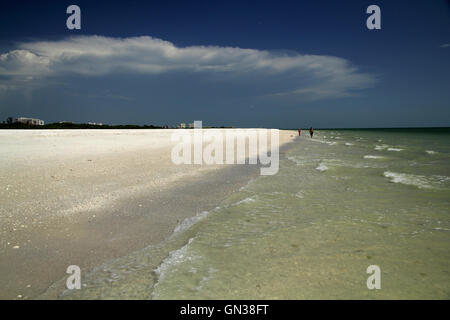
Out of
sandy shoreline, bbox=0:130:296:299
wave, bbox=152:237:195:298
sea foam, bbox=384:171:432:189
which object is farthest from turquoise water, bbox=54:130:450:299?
sea foam, bbox=384:171:432:189

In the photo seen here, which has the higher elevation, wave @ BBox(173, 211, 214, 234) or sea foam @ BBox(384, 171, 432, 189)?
sea foam @ BBox(384, 171, 432, 189)

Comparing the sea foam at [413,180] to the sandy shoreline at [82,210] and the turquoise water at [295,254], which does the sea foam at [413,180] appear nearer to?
the turquoise water at [295,254]

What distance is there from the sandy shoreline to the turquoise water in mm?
489

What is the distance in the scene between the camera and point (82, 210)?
5527 mm

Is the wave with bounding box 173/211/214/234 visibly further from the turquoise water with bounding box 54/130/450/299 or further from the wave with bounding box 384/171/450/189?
the wave with bounding box 384/171/450/189

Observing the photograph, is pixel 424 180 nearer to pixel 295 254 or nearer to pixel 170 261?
pixel 295 254

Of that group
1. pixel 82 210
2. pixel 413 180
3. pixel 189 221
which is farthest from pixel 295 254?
pixel 413 180

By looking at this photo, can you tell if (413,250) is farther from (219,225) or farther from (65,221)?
(65,221)

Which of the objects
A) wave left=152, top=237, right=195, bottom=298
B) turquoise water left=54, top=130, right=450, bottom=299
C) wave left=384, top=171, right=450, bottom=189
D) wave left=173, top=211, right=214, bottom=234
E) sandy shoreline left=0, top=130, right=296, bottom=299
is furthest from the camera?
wave left=384, top=171, right=450, bottom=189

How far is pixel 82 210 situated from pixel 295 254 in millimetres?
4283

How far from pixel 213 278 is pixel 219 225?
5.99 feet

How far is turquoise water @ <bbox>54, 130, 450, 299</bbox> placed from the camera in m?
3.05

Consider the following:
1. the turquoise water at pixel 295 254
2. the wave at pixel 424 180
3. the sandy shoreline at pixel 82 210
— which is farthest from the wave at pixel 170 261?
the wave at pixel 424 180
